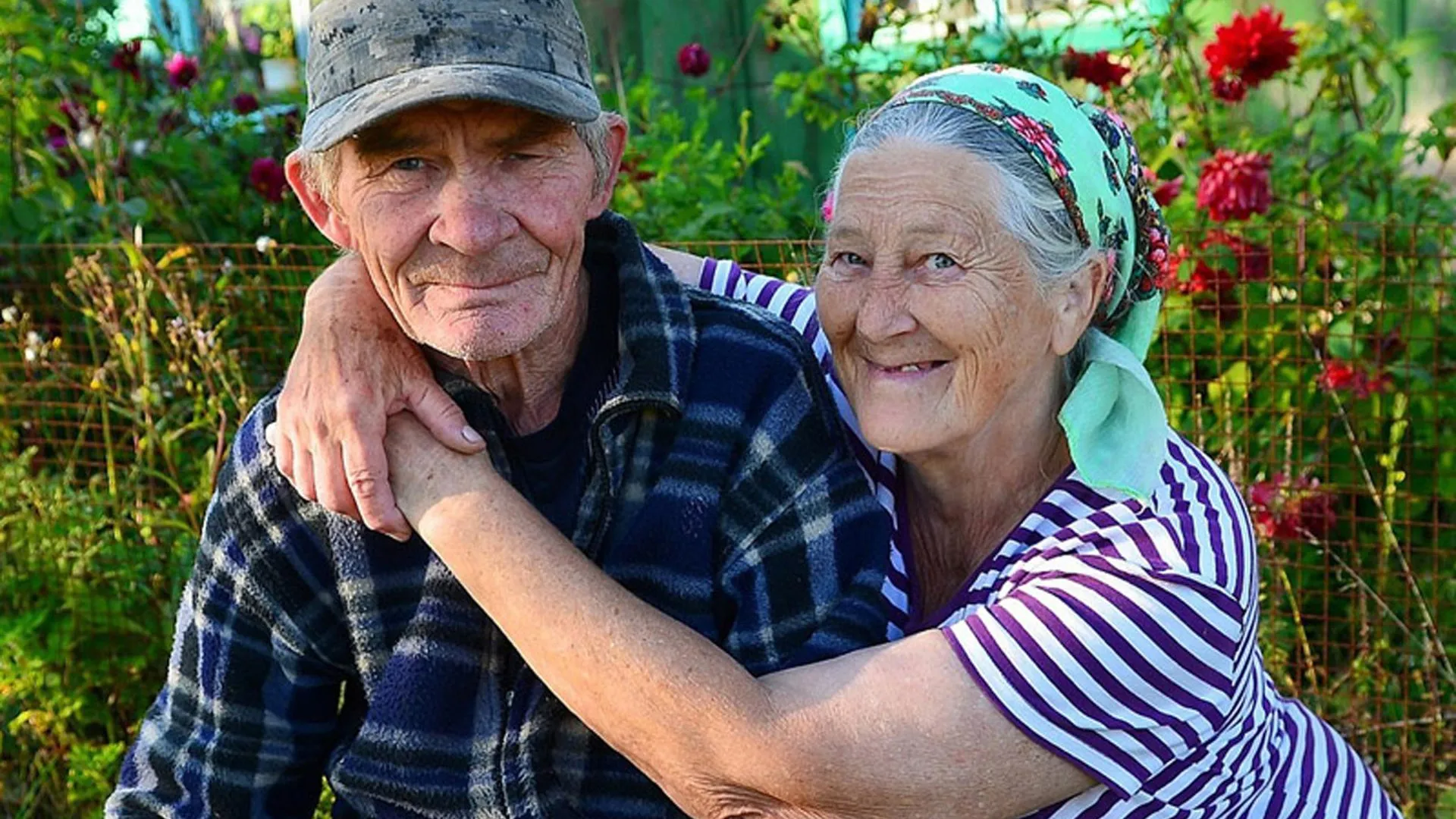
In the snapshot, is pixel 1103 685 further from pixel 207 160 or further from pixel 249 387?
pixel 207 160

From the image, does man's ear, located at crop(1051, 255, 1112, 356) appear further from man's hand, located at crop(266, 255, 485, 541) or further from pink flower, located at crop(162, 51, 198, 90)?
pink flower, located at crop(162, 51, 198, 90)

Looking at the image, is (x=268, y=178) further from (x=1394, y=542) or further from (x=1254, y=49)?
(x=1394, y=542)

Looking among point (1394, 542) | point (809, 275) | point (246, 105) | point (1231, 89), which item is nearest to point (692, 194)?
point (809, 275)

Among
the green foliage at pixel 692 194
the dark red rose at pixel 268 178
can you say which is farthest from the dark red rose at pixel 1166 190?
the dark red rose at pixel 268 178

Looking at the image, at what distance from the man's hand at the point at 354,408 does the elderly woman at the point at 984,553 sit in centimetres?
2

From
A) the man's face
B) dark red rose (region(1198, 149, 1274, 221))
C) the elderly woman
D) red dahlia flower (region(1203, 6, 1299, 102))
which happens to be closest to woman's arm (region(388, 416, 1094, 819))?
the elderly woman

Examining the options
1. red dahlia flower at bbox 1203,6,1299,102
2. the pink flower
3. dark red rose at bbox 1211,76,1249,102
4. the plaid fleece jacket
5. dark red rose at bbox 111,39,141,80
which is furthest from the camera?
dark red rose at bbox 111,39,141,80

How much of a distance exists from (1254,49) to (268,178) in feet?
8.04

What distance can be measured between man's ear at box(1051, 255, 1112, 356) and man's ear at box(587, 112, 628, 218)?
56 cm

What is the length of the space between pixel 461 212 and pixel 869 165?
508mm

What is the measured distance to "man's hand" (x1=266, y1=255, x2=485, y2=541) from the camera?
192 centimetres

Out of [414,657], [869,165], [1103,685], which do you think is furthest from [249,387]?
[1103,685]

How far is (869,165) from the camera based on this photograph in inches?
78.2

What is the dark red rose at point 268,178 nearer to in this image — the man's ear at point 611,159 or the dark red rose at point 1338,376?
the man's ear at point 611,159
